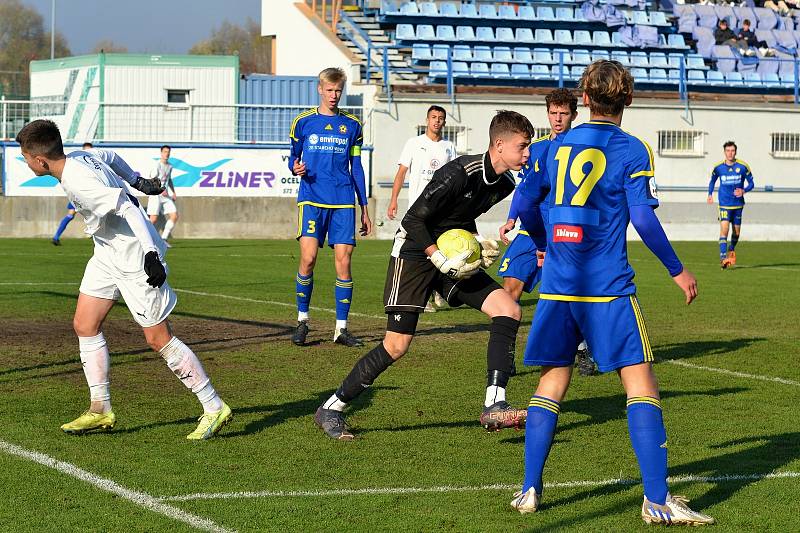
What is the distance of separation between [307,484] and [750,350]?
6.35 meters

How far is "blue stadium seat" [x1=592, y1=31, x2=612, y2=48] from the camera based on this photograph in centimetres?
3850

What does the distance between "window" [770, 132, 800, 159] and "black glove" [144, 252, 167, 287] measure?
32166mm

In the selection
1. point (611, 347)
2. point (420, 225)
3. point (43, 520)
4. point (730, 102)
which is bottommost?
point (43, 520)

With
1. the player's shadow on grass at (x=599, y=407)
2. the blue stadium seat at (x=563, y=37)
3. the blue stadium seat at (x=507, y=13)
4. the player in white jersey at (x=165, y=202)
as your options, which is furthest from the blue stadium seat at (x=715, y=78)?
the player's shadow on grass at (x=599, y=407)

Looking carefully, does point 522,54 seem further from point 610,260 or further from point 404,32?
point 610,260

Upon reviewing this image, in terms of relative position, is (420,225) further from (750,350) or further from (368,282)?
(368,282)

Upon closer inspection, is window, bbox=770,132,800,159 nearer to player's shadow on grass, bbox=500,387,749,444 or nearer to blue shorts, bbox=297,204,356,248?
blue shorts, bbox=297,204,356,248

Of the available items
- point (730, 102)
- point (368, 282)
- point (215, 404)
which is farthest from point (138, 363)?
point (730, 102)

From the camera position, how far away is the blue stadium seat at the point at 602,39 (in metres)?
38.5

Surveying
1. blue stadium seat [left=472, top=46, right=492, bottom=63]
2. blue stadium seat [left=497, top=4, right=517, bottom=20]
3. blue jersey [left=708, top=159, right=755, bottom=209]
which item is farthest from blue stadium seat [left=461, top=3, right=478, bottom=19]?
blue jersey [left=708, top=159, right=755, bottom=209]

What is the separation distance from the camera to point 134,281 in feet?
22.6

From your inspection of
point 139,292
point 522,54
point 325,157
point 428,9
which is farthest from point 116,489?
point 428,9

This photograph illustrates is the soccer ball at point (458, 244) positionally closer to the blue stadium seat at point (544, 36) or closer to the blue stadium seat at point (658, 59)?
the blue stadium seat at point (544, 36)

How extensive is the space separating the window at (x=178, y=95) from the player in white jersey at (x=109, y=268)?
31.6 meters
